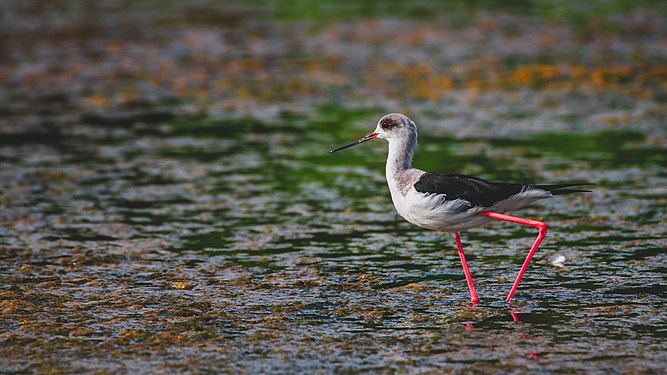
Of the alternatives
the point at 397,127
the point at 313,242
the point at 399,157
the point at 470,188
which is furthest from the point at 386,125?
the point at 313,242

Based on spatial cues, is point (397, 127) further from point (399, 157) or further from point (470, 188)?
point (470, 188)

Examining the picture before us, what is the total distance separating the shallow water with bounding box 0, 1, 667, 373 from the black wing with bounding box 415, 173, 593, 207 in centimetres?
75

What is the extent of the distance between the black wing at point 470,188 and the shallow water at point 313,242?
75 cm

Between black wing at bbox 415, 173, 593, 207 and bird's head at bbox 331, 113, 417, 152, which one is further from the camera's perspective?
bird's head at bbox 331, 113, 417, 152

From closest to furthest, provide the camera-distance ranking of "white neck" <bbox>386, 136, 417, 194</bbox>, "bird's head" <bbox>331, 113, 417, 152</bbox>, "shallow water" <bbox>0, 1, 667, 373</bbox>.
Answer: "shallow water" <bbox>0, 1, 667, 373</bbox>, "white neck" <bbox>386, 136, 417, 194</bbox>, "bird's head" <bbox>331, 113, 417, 152</bbox>

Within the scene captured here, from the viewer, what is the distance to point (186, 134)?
1443 cm

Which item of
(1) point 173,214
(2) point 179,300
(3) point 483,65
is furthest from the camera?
(3) point 483,65

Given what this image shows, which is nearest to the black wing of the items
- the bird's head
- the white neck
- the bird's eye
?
the white neck

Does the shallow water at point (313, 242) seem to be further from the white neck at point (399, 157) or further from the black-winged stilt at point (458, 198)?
the white neck at point (399, 157)

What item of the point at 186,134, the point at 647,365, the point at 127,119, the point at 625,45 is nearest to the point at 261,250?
the point at 647,365

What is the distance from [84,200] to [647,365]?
6847mm

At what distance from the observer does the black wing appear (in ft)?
26.0

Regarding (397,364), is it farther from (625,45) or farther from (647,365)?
(625,45)

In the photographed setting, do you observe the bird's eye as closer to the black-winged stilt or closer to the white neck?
the white neck
